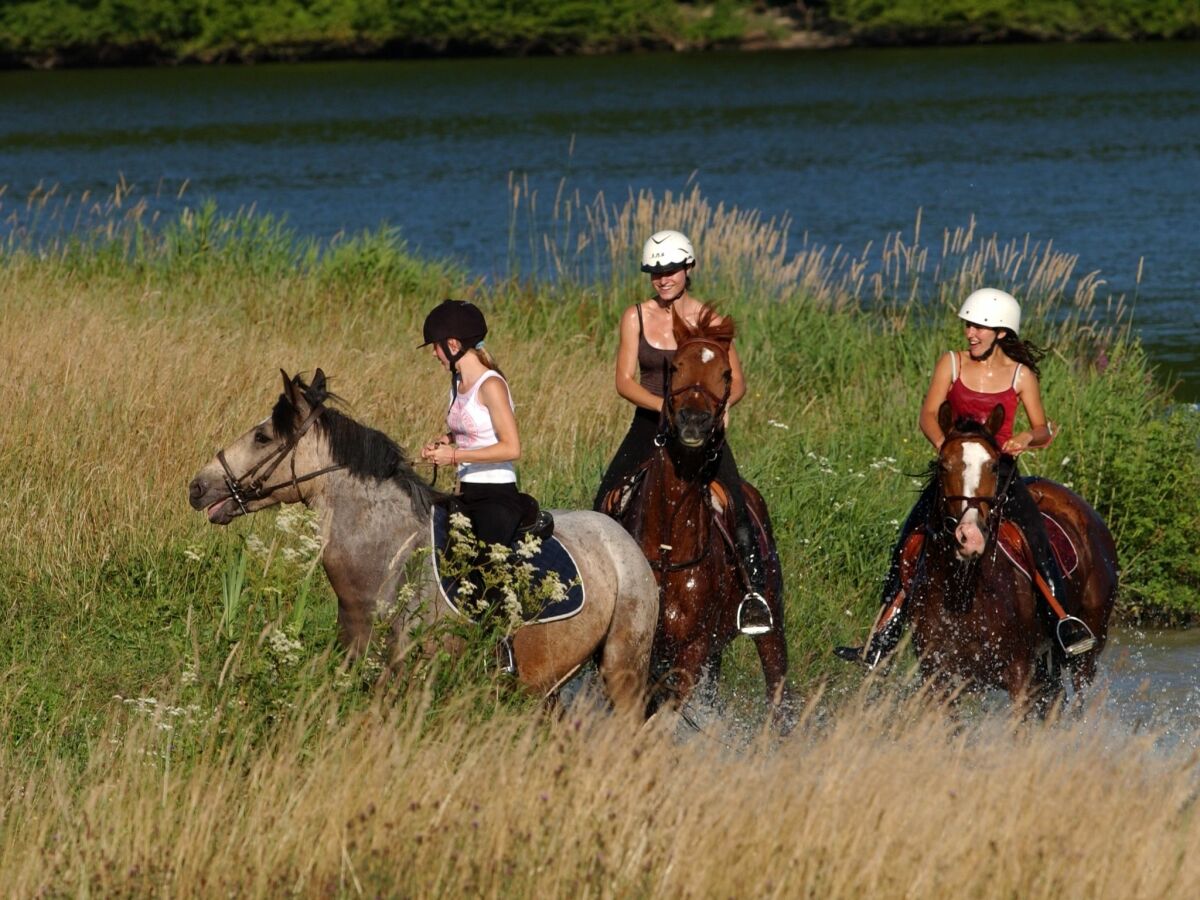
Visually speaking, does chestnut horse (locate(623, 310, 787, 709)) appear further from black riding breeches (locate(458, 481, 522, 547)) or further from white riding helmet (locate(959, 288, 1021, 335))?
white riding helmet (locate(959, 288, 1021, 335))

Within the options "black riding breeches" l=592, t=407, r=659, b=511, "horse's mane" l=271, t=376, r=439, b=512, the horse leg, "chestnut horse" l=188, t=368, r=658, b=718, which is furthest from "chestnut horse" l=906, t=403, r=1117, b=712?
"horse's mane" l=271, t=376, r=439, b=512

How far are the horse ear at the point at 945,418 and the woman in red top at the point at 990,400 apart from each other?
21 cm

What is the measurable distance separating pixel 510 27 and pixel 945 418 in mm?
77810

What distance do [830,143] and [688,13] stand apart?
137 feet

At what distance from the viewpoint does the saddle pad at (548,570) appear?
7.06m

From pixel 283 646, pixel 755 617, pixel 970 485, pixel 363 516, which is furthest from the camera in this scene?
pixel 755 617

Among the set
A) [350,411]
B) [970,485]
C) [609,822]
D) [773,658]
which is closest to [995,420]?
[970,485]

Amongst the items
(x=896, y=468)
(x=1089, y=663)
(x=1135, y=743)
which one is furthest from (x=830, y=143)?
(x=1135, y=743)

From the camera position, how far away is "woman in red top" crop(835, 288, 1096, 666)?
8297 mm

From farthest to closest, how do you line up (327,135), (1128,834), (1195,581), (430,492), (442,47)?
1. (442,47)
2. (327,135)
3. (1195,581)
4. (430,492)
5. (1128,834)

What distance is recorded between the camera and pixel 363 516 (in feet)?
23.5

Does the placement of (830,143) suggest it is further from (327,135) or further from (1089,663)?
(1089,663)

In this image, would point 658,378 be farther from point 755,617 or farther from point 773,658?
point 773,658

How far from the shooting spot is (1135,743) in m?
6.23
